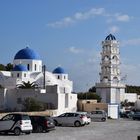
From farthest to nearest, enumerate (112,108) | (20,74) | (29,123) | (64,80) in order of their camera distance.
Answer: (64,80), (20,74), (112,108), (29,123)

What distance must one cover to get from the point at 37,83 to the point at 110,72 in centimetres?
1994

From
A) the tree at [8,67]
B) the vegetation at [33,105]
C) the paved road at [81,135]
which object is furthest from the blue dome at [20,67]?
the paved road at [81,135]

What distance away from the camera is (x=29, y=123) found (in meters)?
27.2

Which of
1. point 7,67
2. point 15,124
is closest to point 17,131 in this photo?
point 15,124

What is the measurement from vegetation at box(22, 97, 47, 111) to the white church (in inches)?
46.9

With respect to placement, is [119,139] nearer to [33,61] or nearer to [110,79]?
[33,61]

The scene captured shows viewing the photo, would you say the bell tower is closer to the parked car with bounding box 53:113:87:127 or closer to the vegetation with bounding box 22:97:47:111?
the vegetation with bounding box 22:97:47:111

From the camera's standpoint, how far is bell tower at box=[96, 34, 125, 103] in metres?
103

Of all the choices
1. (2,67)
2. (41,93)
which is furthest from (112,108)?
(2,67)

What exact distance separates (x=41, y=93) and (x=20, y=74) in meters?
30.6

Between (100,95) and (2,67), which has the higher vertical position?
(2,67)

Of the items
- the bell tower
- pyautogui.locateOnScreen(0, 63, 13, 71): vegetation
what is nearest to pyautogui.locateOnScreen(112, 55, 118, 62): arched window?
the bell tower

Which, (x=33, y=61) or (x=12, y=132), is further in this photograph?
(x=33, y=61)

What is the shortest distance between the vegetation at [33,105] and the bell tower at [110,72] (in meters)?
45.6
